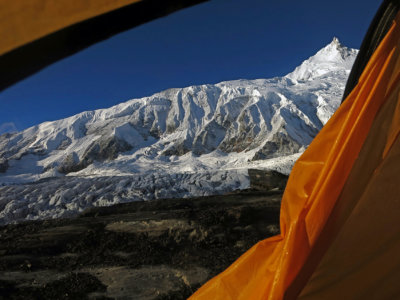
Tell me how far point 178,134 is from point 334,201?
2611 inches

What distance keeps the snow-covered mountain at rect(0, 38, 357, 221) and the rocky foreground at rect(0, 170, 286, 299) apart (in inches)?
1236

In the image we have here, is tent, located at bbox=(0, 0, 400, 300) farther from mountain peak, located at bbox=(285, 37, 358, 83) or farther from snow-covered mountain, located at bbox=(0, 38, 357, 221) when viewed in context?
mountain peak, located at bbox=(285, 37, 358, 83)

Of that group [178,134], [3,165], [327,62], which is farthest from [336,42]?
[3,165]

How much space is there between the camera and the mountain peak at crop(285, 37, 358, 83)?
107m

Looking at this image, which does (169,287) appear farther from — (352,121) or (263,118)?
(263,118)

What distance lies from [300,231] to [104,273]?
14.7 ft

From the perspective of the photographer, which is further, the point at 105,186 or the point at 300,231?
the point at 105,186

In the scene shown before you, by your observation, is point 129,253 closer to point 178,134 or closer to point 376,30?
point 376,30

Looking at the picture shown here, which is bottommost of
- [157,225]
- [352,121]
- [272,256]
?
[157,225]

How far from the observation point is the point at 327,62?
Answer: 390 feet

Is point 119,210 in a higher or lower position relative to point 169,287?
lower

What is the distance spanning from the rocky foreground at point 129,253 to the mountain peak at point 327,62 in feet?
359

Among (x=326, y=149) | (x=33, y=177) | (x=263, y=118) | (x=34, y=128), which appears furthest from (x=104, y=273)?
(x=34, y=128)

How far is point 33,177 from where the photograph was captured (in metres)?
45.6
